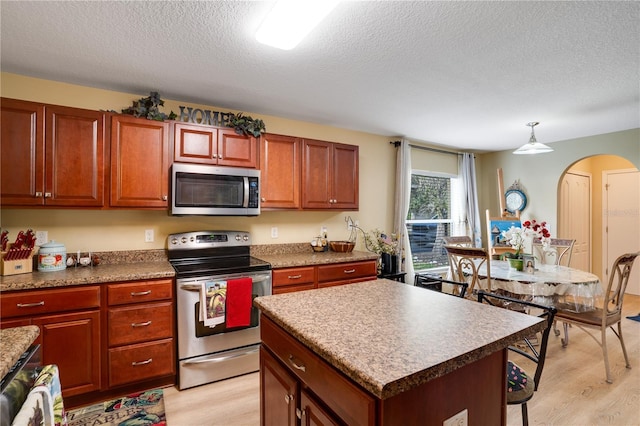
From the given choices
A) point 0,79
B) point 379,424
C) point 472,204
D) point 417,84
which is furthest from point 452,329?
point 472,204

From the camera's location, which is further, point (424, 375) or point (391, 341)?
point (391, 341)

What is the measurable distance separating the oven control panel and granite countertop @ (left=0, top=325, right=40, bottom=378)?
1.74m

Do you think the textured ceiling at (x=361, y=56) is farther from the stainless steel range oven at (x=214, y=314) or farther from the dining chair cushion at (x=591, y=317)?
the dining chair cushion at (x=591, y=317)

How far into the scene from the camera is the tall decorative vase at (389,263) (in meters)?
3.83

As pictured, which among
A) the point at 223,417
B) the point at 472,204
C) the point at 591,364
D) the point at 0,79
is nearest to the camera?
the point at 223,417

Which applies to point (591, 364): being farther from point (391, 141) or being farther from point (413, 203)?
→ point (391, 141)

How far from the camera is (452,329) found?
→ 1188 millimetres

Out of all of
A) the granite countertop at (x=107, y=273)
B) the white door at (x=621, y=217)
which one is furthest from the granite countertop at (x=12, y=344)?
the white door at (x=621, y=217)

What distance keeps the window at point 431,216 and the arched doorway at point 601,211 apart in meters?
1.51

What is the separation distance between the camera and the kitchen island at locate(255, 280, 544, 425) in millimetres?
888

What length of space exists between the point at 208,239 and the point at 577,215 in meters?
5.88

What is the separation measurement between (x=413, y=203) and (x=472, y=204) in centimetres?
113

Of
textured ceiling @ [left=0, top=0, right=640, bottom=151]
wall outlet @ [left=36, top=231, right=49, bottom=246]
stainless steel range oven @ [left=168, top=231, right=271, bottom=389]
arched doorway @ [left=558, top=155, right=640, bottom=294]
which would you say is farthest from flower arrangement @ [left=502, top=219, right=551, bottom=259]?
wall outlet @ [left=36, top=231, right=49, bottom=246]

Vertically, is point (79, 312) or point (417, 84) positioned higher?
point (417, 84)
